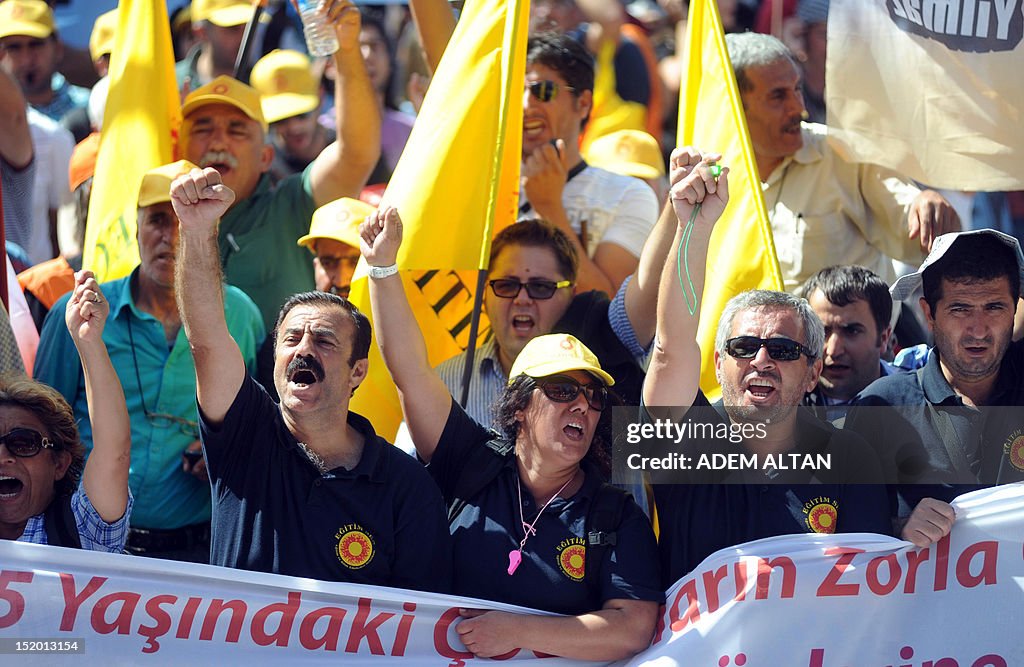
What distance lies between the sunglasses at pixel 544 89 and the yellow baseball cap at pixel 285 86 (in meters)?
1.76

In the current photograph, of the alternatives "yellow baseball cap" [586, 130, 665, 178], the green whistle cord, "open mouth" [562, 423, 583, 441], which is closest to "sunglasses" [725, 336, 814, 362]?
the green whistle cord

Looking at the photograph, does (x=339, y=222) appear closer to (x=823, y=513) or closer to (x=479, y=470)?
(x=479, y=470)

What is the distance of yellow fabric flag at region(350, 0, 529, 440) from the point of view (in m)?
4.50

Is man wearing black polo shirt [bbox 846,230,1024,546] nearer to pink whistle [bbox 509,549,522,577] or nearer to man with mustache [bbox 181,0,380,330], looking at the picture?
pink whistle [bbox 509,549,522,577]

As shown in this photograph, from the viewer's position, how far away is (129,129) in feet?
17.6

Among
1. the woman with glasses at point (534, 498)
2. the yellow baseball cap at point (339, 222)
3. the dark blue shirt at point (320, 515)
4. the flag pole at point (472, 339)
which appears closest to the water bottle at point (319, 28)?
the yellow baseball cap at point (339, 222)

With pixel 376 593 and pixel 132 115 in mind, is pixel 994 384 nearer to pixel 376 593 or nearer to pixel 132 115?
pixel 376 593

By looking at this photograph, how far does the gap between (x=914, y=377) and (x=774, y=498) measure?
67 cm

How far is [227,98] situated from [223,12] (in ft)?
6.47

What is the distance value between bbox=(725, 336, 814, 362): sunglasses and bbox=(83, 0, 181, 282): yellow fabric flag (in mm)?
2351

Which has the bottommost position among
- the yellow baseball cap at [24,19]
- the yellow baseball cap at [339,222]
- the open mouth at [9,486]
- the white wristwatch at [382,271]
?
the open mouth at [9,486]

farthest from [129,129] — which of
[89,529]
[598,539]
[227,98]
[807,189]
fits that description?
[598,539]

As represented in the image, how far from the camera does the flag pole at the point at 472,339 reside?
4574mm

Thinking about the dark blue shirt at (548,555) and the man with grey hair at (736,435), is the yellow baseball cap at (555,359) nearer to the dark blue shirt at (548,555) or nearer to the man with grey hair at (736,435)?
the man with grey hair at (736,435)
